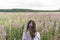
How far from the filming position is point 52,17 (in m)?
1.55

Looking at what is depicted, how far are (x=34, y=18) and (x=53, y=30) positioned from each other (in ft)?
0.87

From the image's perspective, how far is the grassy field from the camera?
5.01 ft

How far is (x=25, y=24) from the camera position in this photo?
5.08 feet

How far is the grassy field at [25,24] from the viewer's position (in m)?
1.53

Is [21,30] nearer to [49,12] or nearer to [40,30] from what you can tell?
[40,30]

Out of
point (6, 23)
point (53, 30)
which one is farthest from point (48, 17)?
point (6, 23)

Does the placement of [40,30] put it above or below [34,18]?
below

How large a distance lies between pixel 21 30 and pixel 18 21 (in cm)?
11

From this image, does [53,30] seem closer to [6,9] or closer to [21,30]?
[21,30]

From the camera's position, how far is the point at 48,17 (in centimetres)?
154
